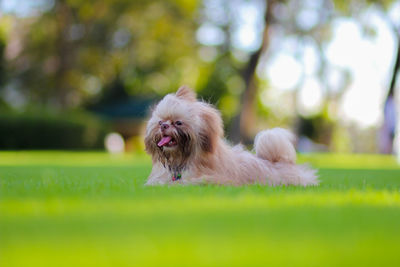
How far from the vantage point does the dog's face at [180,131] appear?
220 inches

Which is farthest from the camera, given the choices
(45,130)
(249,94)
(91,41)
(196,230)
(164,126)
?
(91,41)

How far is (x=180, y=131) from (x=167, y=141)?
0.19 meters

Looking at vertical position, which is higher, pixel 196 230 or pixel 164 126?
pixel 164 126

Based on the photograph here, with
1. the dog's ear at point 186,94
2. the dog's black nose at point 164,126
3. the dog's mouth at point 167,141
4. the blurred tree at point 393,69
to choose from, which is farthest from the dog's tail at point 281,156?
the blurred tree at point 393,69

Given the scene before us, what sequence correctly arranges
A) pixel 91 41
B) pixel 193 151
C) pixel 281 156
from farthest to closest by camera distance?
pixel 91 41, pixel 281 156, pixel 193 151

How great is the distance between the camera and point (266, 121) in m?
61.8

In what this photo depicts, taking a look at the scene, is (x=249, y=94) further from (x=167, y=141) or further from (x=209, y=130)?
(x=167, y=141)

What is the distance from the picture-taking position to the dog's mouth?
218 inches

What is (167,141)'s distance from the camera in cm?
555

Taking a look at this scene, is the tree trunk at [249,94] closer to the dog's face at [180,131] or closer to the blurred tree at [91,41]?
the blurred tree at [91,41]


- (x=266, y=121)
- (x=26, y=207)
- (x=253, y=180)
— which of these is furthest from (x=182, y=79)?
(x=26, y=207)

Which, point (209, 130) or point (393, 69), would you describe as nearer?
point (209, 130)

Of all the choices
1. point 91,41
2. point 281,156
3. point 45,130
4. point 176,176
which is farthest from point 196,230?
point 91,41

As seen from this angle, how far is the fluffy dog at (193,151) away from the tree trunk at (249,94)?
56.3 ft
